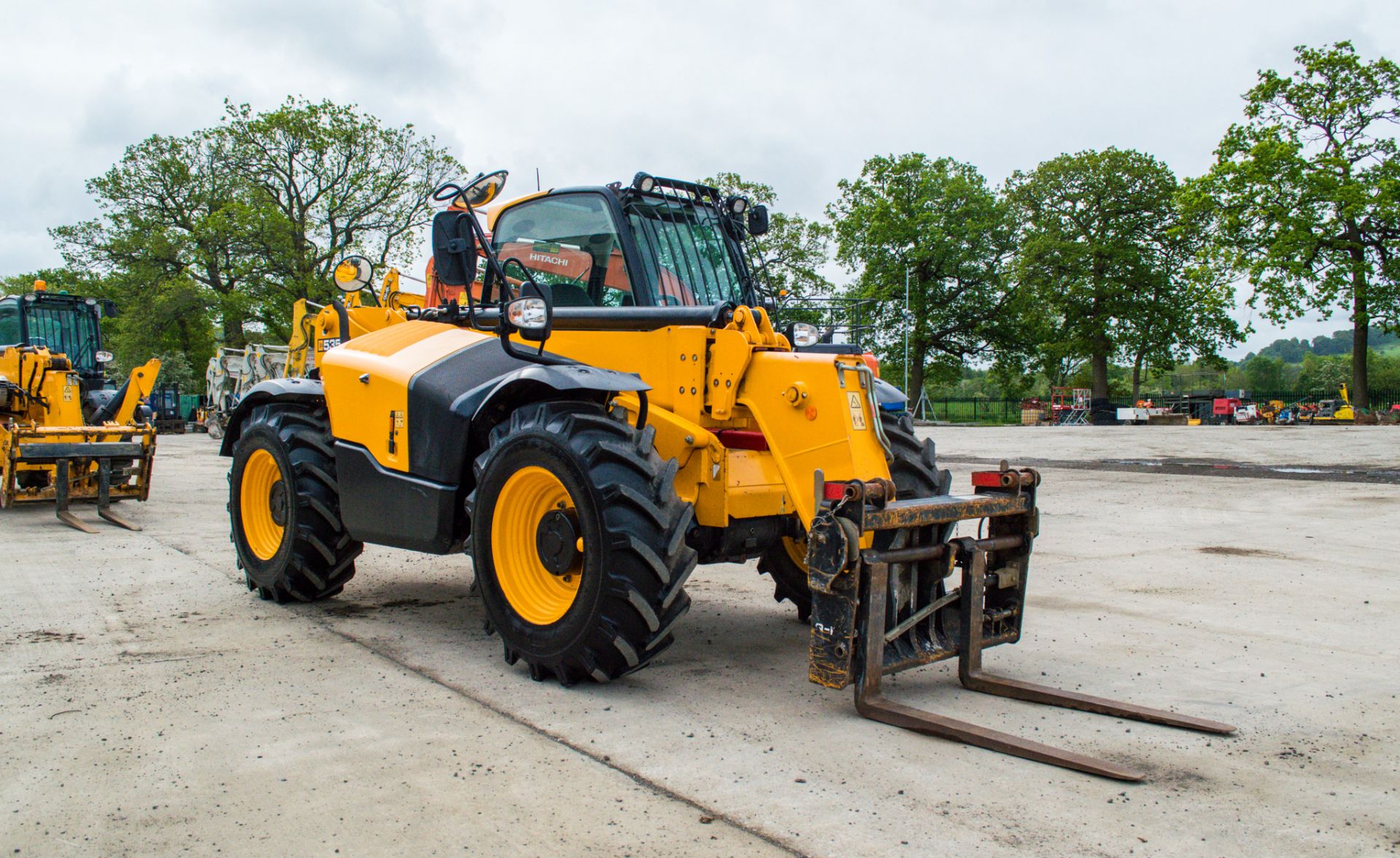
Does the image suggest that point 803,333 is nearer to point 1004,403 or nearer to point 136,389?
point 136,389

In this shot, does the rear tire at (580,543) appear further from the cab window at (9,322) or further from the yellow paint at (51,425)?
the cab window at (9,322)

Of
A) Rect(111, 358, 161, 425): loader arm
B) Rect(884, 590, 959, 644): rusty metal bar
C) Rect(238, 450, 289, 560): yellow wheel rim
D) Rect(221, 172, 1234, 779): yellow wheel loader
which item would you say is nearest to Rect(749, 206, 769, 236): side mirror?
Rect(221, 172, 1234, 779): yellow wheel loader

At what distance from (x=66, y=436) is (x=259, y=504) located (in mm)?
5853

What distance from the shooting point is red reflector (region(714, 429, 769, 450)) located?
5195 millimetres

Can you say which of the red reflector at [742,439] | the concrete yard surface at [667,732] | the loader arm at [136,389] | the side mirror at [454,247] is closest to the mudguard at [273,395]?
the concrete yard surface at [667,732]

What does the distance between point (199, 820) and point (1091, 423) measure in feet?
153

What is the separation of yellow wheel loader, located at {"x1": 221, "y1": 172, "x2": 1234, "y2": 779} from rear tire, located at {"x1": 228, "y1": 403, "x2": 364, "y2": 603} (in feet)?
0.08

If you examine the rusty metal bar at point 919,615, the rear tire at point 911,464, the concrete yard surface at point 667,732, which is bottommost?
the concrete yard surface at point 667,732

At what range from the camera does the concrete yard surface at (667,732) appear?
320cm

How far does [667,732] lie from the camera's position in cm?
416

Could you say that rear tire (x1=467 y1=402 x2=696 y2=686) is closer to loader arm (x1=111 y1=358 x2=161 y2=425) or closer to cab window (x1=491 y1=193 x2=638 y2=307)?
cab window (x1=491 y1=193 x2=638 y2=307)

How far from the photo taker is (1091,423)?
150ft

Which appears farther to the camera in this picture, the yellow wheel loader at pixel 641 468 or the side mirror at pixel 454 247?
the side mirror at pixel 454 247

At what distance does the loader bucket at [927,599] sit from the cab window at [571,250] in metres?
1.91
